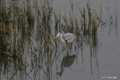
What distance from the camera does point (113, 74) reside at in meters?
5.81

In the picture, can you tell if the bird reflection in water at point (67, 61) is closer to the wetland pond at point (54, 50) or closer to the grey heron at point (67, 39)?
the wetland pond at point (54, 50)

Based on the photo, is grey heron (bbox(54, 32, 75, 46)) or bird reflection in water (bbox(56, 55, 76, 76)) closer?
bird reflection in water (bbox(56, 55, 76, 76))

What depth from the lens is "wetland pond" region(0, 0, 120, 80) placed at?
5.82 meters

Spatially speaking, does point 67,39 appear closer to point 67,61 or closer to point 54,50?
point 54,50

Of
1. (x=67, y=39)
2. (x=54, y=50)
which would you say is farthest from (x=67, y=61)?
(x=67, y=39)

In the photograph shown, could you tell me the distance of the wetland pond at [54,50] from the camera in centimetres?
582

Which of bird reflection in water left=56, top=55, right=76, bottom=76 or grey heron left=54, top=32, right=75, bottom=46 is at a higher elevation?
grey heron left=54, top=32, right=75, bottom=46

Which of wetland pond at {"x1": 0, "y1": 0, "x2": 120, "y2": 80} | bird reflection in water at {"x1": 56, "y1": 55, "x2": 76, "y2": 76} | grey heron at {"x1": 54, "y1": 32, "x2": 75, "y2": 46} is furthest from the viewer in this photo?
grey heron at {"x1": 54, "y1": 32, "x2": 75, "y2": 46}

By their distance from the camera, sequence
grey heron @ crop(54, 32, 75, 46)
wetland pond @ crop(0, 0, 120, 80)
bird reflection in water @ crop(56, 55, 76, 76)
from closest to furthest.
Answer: wetland pond @ crop(0, 0, 120, 80) < bird reflection in water @ crop(56, 55, 76, 76) < grey heron @ crop(54, 32, 75, 46)

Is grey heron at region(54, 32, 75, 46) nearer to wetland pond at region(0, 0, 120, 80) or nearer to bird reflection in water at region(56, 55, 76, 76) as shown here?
wetland pond at region(0, 0, 120, 80)

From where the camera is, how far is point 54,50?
711cm

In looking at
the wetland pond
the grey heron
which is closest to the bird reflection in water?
the wetland pond

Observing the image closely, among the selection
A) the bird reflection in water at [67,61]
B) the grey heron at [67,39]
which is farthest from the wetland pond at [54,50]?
the grey heron at [67,39]

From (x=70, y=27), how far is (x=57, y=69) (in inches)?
96.9
